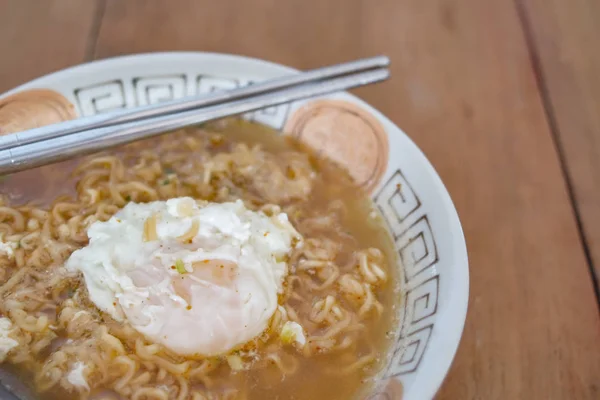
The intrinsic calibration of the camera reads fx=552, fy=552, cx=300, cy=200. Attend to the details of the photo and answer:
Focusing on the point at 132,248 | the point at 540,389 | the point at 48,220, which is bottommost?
the point at 540,389

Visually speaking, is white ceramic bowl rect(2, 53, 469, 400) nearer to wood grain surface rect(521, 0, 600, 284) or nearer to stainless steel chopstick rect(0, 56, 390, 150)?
stainless steel chopstick rect(0, 56, 390, 150)

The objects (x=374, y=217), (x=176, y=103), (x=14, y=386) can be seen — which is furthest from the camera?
(x=374, y=217)

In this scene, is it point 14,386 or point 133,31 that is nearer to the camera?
point 14,386

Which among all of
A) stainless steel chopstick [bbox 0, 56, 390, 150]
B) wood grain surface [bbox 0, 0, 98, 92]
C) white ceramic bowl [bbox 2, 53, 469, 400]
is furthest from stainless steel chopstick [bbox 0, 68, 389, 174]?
wood grain surface [bbox 0, 0, 98, 92]

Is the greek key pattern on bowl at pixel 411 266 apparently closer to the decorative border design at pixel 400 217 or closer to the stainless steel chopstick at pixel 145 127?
the decorative border design at pixel 400 217

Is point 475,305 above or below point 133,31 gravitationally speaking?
below

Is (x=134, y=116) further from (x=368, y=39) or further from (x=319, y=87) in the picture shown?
(x=368, y=39)

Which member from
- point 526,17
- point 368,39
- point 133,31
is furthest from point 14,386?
point 526,17

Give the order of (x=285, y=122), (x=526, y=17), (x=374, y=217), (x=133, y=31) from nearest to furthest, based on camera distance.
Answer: (x=374, y=217)
(x=285, y=122)
(x=133, y=31)
(x=526, y=17)
